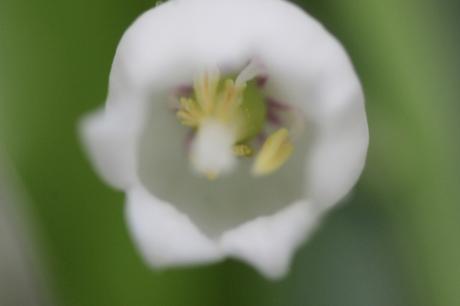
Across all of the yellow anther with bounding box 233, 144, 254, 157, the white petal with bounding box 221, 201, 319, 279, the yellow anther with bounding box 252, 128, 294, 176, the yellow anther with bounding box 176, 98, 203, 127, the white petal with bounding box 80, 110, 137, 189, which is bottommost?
the white petal with bounding box 221, 201, 319, 279

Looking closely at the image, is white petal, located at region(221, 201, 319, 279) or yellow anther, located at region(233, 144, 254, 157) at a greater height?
yellow anther, located at region(233, 144, 254, 157)

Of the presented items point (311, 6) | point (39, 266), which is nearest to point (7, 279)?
point (39, 266)

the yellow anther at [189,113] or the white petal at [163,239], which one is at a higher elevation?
the yellow anther at [189,113]

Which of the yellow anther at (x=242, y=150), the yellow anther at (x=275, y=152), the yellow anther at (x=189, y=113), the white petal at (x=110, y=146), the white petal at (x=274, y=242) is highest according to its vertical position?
the white petal at (x=110, y=146)
